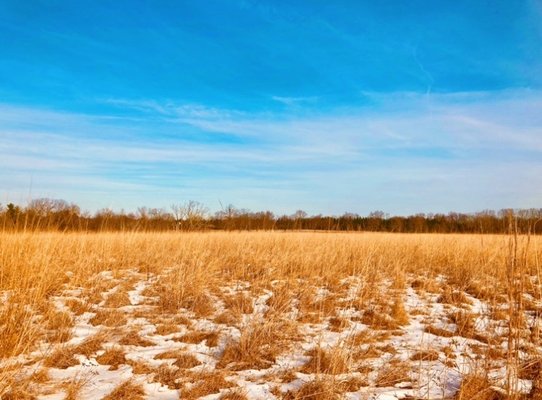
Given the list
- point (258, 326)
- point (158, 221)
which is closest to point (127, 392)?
point (258, 326)

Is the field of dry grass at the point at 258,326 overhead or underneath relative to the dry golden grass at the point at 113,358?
overhead

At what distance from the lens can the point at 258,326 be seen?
3.94 m

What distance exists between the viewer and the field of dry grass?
3.06 m

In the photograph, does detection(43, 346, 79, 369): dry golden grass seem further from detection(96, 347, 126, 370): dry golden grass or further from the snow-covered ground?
detection(96, 347, 126, 370): dry golden grass

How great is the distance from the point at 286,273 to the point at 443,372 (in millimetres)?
3709

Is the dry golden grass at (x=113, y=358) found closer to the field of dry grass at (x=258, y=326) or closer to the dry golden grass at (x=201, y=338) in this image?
the field of dry grass at (x=258, y=326)

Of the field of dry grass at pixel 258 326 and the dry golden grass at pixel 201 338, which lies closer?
the field of dry grass at pixel 258 326

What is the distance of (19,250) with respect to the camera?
504cm

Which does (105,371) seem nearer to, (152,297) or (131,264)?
(152,297)

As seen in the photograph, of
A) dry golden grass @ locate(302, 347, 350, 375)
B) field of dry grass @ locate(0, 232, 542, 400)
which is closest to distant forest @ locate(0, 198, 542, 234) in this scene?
field of dry grass @ locate(0, 232, 542, 400)

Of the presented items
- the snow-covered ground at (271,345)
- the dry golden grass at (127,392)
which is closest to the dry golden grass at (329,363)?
the snow-covered ground at (271,345)

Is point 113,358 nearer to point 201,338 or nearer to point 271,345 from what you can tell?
point 201,338

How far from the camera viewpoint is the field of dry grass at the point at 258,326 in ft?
10.0

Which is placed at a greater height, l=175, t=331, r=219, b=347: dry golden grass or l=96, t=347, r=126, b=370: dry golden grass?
l=175, t=331, r=219, b=347: dry golden grass
